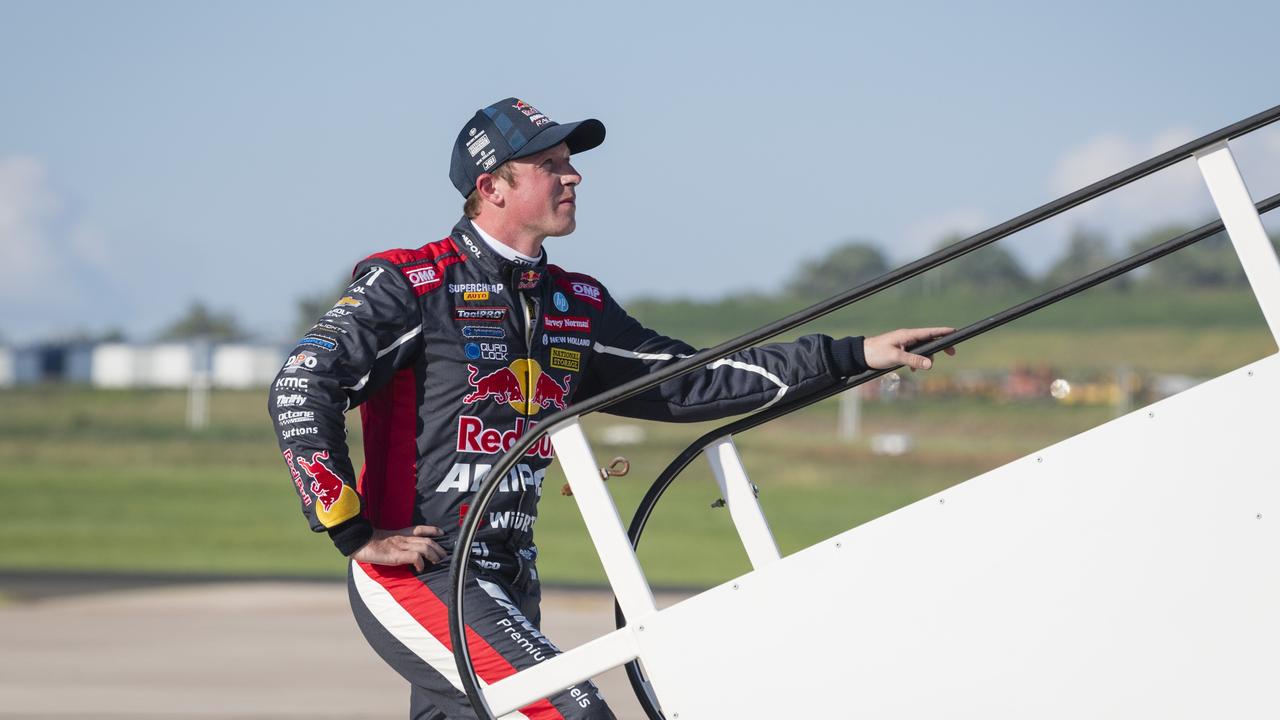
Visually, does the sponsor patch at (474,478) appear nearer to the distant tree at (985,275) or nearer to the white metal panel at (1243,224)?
the white metal panel at (1243,224)

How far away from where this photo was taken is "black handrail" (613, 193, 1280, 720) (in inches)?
112

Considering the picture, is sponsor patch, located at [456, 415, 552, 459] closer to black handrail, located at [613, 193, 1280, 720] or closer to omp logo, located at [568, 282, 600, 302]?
black handrail, located at [613, 193, 1280, 720]

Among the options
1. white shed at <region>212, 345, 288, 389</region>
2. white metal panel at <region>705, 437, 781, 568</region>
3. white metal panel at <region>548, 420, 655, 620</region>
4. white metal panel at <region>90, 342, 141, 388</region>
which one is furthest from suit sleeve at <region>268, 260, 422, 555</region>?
white metal panel at <region>90, 342, 141, 388</region>

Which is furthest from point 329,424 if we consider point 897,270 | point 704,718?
Answer: point 897,270

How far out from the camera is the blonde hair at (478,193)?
3.15m

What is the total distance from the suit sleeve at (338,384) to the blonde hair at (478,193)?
0.27 meters

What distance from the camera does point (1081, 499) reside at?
2.48 meters

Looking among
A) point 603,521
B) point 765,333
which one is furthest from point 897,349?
point 603,521

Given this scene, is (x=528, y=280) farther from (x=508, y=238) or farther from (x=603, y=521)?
(x=603, y=521)

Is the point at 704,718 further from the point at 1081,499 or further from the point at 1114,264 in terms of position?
the point at 1114,264

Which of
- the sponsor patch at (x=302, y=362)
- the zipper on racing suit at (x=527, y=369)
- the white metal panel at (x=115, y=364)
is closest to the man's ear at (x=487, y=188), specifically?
the zipper on racing suit at (x=527, y=369)

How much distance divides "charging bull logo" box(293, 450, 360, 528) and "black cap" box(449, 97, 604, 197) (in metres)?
0.73

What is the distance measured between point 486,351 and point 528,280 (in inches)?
7.7

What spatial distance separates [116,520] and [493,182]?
3113cm
